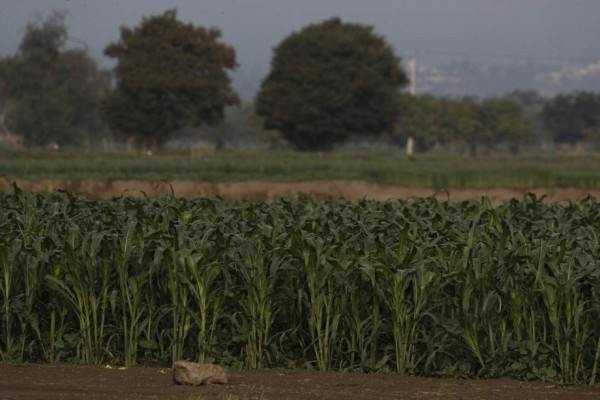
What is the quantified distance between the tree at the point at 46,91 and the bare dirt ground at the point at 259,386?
325 feet

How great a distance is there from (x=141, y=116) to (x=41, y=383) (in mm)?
81181

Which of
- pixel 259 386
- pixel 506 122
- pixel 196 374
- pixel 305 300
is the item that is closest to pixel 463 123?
pixel 506 122

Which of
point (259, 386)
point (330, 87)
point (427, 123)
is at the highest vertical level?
point (330, 87)

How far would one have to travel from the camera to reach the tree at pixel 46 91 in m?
107

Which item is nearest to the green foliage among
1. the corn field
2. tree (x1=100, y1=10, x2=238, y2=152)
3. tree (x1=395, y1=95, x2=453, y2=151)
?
tree (x1=395, y1=95, x2=453, y2=151)

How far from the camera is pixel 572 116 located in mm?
181250

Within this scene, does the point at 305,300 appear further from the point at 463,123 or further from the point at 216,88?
the point at 463,123

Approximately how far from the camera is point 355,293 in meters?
11.1

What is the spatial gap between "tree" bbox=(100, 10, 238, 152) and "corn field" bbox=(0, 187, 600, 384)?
7779 cm

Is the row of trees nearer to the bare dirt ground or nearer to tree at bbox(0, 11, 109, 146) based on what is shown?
tree at bbox(0, 11, 109, 146)

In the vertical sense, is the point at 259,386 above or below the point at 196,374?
below

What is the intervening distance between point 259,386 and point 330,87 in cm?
8582

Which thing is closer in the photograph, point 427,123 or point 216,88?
point 216,88

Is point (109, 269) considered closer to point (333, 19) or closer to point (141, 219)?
point (141, 219)
